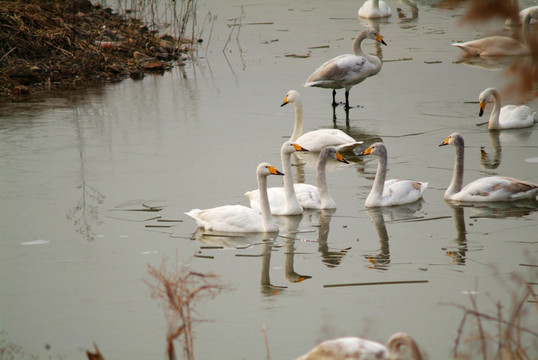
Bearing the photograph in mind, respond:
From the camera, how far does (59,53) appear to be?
16578 mm

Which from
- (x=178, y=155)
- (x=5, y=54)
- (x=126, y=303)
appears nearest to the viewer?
(x=126, y=303)

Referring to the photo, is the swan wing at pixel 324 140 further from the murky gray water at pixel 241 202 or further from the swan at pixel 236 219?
the swan at pixel 236 219

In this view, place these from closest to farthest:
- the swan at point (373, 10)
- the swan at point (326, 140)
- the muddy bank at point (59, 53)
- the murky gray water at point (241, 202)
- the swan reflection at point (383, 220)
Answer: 1. the murky gray water at point (241, 202)
2. the swan reflection at point (383, 220)
3. the swan at point (326, 140)
4. the muddy bank at point (59, 53)
5. the swan at point (373, 10)

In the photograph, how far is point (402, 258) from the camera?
6883mm

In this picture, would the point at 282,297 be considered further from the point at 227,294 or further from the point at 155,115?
the point at 155,115

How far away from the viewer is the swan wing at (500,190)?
8320 mm

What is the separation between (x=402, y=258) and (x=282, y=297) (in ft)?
4.23

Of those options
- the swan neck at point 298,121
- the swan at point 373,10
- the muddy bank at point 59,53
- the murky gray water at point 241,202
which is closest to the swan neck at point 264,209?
the murky gray water at point 241,202

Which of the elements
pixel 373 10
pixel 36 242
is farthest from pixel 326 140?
pixel 373 10

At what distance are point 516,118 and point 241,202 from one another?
5088mm

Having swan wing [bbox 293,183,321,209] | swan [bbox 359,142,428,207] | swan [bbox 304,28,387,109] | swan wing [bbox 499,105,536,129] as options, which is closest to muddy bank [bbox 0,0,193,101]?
swan [bbox 304,28,387,109]

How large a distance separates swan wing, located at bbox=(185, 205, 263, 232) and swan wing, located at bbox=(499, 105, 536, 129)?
17.9 feet

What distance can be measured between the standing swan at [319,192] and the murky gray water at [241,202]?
138 mm

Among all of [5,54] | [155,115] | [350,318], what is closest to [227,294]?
[350,318]
